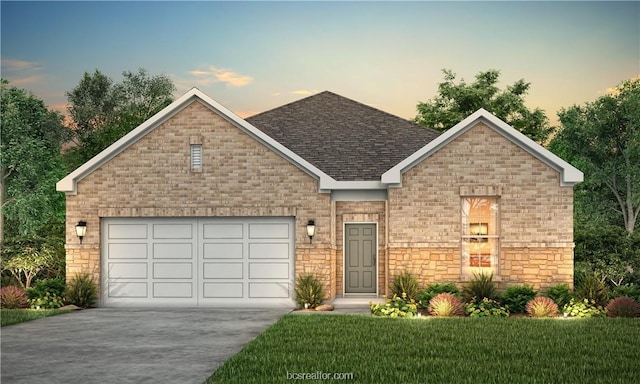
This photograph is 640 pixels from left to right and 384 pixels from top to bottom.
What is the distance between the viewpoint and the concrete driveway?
40.2ft

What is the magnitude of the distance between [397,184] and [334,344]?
8.41 metres

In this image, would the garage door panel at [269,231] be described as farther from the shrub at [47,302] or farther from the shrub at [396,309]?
the shrub at [47,302]

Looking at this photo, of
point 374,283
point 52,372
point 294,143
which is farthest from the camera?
point 294,143

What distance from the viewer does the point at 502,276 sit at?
22219 mm

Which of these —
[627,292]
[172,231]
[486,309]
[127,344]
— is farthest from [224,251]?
[627,292]

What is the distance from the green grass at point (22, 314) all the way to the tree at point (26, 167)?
21.1 metres

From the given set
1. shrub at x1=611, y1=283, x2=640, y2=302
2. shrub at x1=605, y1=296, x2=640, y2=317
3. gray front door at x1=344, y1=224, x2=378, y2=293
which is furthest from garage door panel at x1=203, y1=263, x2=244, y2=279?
shrub at x1=611, y1=283, x2=640, y2=302

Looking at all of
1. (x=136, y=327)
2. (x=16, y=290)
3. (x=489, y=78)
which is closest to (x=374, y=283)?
(x=136, y=327)

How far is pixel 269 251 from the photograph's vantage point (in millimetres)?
23156

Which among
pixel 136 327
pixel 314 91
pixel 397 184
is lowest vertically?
pixel 136 327

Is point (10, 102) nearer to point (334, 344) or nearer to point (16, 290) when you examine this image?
point (16, 290)

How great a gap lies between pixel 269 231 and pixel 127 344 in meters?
8.35

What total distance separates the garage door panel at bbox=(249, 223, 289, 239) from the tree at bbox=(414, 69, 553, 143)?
23433 millimetres

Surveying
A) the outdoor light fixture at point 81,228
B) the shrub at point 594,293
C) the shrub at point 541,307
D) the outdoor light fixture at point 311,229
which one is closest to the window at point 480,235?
the shrub at point 541,307
